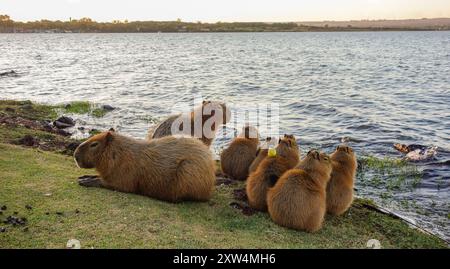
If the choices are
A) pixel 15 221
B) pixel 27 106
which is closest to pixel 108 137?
pixel 15 221

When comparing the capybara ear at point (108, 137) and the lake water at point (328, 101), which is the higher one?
the capybara ear at point (108, 137)

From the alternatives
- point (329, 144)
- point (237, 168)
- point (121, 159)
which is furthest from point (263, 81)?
point (121, 159)

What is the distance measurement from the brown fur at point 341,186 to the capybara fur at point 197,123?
3.36 m

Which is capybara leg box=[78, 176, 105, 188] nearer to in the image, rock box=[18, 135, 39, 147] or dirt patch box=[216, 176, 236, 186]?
dirt patch box=[216, 176, 236, 186]

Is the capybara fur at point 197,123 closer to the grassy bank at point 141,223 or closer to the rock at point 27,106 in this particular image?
the grassy bank at point 141,223

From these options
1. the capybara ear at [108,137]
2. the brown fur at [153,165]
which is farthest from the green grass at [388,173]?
the capybara ear at [108,137]

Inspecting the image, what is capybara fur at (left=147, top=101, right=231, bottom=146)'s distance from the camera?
32.6 feet

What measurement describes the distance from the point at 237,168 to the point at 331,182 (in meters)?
2.36

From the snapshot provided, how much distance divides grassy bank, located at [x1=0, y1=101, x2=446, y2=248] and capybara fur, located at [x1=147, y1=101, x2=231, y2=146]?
83.7 inches

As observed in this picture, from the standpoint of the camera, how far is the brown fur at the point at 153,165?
7414mm

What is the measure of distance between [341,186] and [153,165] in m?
3.16

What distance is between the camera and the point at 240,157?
9500 mm


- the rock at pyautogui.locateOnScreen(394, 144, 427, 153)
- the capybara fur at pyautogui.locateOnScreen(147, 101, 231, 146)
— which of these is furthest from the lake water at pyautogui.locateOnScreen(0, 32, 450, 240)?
the capybara fur at pyautogui.locateOnScreen(147, 101, 231, 146)

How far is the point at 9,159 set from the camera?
8.73 meters
